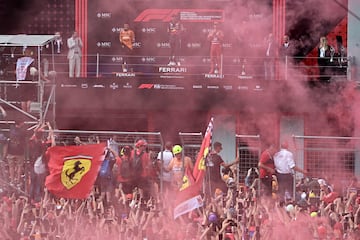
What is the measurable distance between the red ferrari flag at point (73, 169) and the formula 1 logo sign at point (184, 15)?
464cm

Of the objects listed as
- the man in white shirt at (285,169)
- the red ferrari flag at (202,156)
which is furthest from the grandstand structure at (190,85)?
the red ferrari flag at (202,156)

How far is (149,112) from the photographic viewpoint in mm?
17250

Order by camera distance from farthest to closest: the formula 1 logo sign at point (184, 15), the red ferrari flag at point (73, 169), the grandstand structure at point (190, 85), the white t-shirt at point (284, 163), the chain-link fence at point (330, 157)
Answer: the formula 1 logo sign at point (184, 15) < the grandstand structure at point (190, 85) < the chain-link fence at point (330, 157) < the white t-shirt at point (284, 163) < the red ferrari flag at point (73, 169)

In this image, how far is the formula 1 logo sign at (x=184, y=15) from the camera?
50.4ft

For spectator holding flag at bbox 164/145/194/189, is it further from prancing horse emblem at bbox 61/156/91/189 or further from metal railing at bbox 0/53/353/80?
metal railing at bbox 0/53/353/80

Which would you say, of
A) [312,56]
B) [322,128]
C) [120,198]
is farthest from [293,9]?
[120,198]

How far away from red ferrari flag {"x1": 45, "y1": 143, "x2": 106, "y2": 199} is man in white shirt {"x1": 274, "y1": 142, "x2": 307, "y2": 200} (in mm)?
2463

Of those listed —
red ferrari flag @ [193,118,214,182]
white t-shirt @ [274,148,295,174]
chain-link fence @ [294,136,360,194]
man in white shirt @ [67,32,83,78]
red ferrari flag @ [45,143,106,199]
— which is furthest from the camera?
man in white shirt @ [67,32,83,78]

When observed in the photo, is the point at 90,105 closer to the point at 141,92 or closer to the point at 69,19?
the point at 141,92

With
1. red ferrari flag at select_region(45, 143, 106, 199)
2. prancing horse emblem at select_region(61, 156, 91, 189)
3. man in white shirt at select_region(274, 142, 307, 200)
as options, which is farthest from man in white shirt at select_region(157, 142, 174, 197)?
man in white shirt at select_region(274, 142, 307, 200)

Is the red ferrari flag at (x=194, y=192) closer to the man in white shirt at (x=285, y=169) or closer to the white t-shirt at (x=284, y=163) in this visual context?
the man in white shirt at (x=285, y=169)

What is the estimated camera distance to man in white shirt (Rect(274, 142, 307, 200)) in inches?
485

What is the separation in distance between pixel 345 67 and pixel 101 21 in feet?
15.1

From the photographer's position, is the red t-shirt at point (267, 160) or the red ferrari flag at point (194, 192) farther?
the red t-shirt at point (267, 160)
